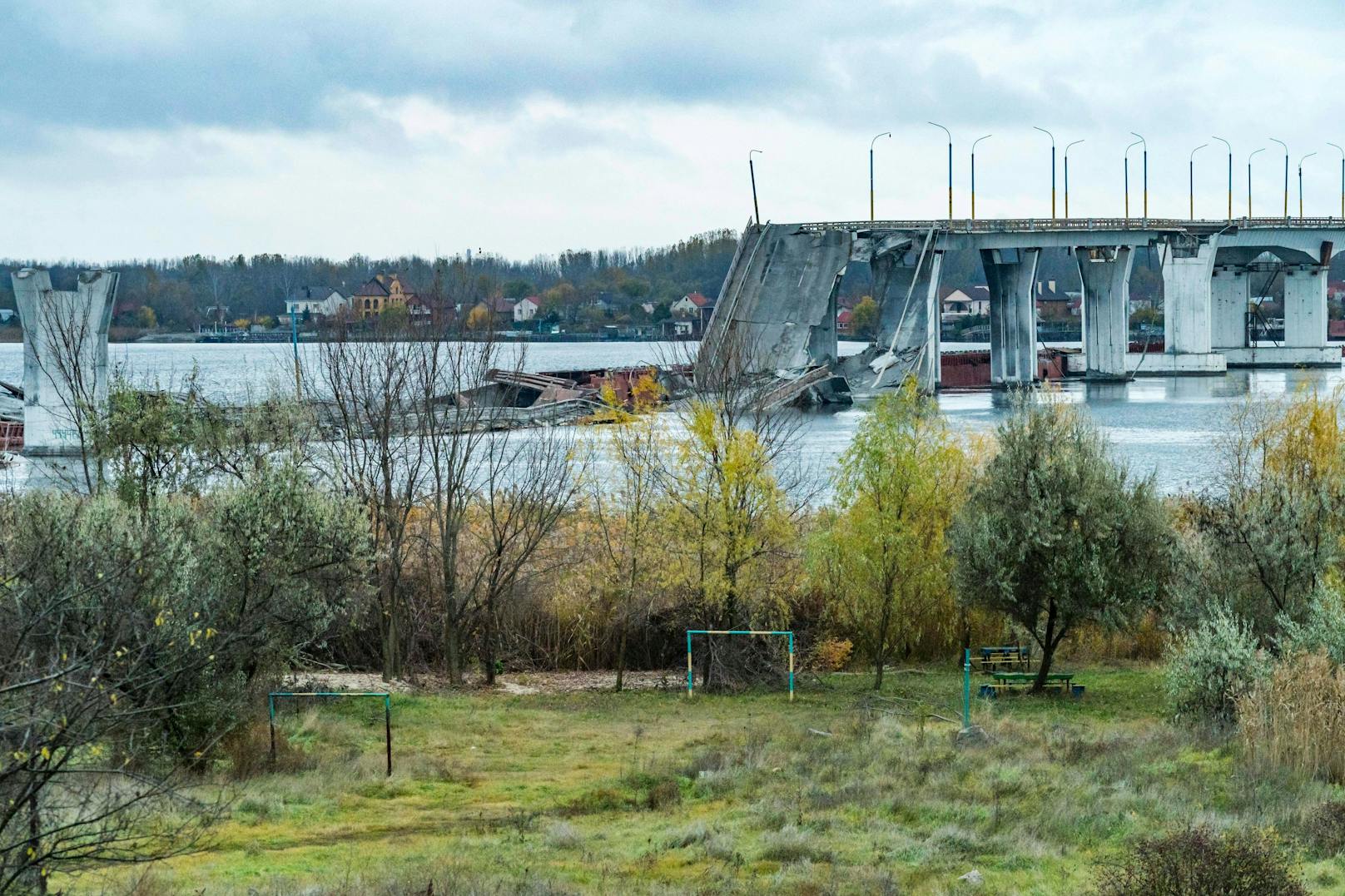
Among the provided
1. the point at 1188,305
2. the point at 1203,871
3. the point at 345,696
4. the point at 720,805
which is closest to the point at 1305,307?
the point at 1188,305

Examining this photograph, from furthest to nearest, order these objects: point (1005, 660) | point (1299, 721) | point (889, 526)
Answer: point (1005, 660) → point (889, 526) → point (1299, 721)

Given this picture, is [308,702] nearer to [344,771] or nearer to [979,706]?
[344,771]

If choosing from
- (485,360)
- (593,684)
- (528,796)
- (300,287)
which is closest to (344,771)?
(528,796)

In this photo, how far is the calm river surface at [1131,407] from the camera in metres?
51.0

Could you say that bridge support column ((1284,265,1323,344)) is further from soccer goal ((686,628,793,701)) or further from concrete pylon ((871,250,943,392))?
soccer goal ((686,628,793,701))

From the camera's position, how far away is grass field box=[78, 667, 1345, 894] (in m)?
12.5

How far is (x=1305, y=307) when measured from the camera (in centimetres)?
11131

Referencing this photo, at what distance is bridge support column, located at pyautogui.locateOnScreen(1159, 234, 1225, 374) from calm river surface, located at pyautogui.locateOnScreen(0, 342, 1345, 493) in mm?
1339

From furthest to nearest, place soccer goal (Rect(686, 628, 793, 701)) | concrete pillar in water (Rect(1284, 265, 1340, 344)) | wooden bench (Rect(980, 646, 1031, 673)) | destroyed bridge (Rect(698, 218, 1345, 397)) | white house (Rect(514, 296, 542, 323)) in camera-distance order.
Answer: white house (Rect(514, 296, 542, 323))
concrete pillar in water (Rect(1284, 265, 1340, 344))
destroyed bridge (Rect(698, 218, 1345, 397))
wooden bench (Rect(980, 646, 1031, 673))
soccer goal (Rect(686, 628, 793, 701))

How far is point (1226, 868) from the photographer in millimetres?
10289

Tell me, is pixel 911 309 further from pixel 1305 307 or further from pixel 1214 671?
pixel 1214 671

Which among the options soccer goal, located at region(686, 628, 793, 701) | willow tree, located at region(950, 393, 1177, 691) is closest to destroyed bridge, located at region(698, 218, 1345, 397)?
soccer goal, located at region(686, 628, 793, 701)

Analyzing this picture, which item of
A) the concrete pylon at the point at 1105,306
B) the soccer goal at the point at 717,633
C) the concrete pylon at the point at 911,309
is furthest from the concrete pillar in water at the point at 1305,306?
the soccer goal at the point at 717,633

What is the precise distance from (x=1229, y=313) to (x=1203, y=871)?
4464 inches
